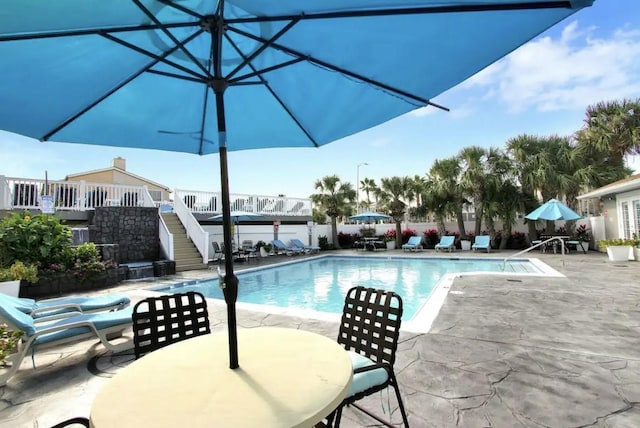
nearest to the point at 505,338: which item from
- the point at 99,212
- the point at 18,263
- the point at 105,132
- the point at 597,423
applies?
the point at 597,423

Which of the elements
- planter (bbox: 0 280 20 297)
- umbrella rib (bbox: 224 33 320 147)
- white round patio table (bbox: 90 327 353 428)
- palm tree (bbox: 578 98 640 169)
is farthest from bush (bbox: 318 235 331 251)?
white round patio table (bbox: 90 327 353 428)

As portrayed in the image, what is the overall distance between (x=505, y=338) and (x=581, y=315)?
1993 mm

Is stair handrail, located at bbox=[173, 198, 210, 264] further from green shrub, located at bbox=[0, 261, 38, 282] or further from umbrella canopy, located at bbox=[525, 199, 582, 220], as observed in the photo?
umbrella canopy, located at bbox=[525, 199, 582, 220]

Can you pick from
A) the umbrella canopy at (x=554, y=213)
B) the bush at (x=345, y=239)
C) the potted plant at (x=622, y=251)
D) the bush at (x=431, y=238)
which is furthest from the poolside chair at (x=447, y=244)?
the potted plant at (x=622, y=251)

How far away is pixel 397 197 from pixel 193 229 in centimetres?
1222

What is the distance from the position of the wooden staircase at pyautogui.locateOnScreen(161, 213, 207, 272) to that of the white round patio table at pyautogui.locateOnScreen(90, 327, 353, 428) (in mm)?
11041

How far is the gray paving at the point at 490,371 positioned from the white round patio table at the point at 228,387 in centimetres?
117

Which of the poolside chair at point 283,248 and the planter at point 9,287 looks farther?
the poolside chair at point 283,248

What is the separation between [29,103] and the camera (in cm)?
231

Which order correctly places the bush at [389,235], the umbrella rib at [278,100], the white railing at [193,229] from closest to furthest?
the umbrella rib at [278,100]
the white railing at [193,229]
the bush at [389,235]

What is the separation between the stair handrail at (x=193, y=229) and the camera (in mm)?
12836

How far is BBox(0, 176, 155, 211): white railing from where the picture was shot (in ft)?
35.5

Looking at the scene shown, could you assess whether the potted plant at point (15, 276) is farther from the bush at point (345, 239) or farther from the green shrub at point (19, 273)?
the bush at point (345, 239)

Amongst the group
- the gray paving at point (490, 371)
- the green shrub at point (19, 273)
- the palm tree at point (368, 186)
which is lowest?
the gray paving at point (490, 371)
